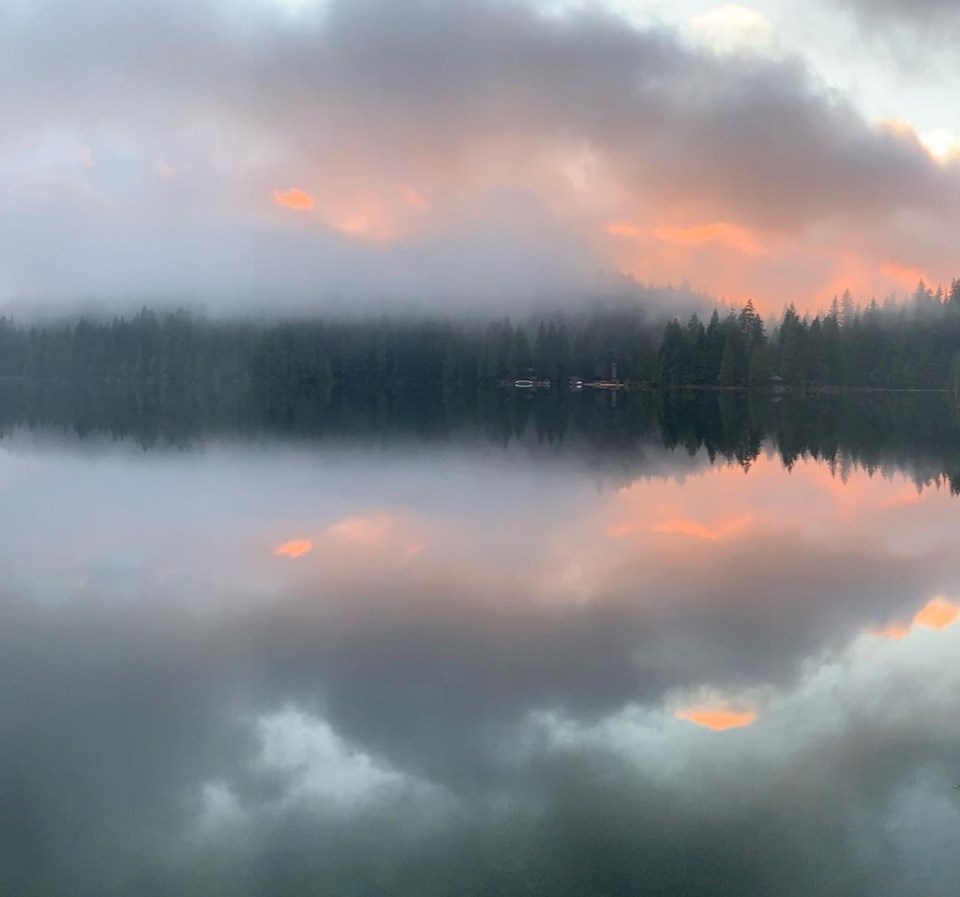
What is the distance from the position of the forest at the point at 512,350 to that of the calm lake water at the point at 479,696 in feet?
284

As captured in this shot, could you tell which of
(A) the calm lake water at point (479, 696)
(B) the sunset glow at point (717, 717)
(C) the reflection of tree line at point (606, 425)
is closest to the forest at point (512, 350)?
(C) the reflection of tree line at point (606, 425)

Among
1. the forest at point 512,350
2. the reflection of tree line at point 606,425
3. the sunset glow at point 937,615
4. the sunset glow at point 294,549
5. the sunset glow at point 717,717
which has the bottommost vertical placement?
the sunset glow at point 717,717

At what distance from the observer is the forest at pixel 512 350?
109 meters

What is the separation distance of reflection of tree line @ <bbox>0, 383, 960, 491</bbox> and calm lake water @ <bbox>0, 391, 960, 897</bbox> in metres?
14.6

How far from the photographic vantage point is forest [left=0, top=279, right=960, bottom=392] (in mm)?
109375

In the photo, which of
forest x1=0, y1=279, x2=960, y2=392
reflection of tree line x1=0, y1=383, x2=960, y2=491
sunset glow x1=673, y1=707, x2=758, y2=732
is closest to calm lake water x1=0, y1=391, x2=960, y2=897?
sunset glow x1=673, y1=707, x2=758, y2=732

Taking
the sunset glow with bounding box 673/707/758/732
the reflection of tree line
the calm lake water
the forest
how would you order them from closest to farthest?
the calm lake water, the sunset glow with bounding box 673/707/758/732, the reflection of tree line, the forest

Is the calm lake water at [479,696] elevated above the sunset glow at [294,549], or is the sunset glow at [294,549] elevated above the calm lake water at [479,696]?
the sunset glow at [294,549]

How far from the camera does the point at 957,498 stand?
26812mm

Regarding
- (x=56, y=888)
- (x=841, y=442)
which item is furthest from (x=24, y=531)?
(x=841, y=442)

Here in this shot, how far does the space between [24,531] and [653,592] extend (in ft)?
48.5

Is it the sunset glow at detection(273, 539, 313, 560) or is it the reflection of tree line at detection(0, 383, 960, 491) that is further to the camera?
the reflection of tree line at detection(0, 383, 960, 491)

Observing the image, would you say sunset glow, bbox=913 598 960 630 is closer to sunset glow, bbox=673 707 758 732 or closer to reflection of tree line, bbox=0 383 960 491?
sunset glow, bbox=673 707 758 732

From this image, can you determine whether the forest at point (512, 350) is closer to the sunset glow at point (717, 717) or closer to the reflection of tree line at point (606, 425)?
the reflection of tree line at point (606, 425)
